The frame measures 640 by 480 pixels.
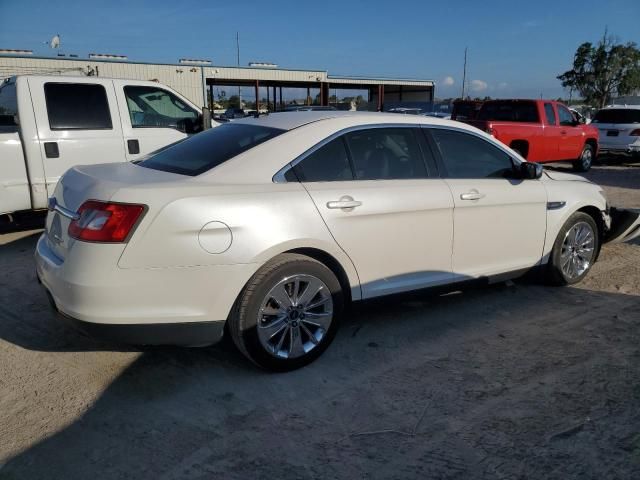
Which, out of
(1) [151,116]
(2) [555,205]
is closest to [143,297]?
(2) [555,205]

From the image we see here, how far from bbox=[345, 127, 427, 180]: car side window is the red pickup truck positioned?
853cm

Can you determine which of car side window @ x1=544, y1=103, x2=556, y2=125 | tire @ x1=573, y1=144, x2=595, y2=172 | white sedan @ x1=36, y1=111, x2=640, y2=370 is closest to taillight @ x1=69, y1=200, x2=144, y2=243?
white sedan @ x1=36, y1=111, x2=640, y2=370

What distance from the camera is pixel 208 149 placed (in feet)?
11.9

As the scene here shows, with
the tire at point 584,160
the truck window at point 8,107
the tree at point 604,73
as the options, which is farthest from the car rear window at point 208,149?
the tree at point 604,73

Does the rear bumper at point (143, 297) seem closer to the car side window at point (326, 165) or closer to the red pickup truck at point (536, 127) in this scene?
the car side window at point (326, 165)

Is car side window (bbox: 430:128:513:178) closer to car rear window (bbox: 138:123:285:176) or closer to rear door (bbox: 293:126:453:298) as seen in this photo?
rear door (bbox: 293:126:453:298)

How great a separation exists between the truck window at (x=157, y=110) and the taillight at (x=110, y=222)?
4333 millimetres

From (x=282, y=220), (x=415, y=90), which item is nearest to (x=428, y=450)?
(x=282, y=220)

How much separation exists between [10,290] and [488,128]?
32.8 feet

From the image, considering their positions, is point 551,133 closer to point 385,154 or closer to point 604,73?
point 385,154

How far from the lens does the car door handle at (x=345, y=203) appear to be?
11.1 feet

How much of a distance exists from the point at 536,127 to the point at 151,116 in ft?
30.7

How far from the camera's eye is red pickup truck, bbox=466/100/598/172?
12305 mm

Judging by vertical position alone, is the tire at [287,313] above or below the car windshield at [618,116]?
below
